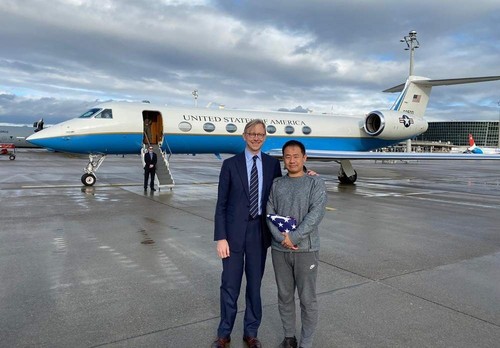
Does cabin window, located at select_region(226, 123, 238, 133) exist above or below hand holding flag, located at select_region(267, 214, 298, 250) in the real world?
above

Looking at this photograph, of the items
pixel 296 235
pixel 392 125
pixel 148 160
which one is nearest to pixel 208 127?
pixel 148 160

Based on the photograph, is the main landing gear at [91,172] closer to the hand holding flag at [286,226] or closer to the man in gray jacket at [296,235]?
the man in gray jacket at [296,235]

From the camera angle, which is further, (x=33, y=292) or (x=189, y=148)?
(x=189, y=148)

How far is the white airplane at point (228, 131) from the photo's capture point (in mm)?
14008

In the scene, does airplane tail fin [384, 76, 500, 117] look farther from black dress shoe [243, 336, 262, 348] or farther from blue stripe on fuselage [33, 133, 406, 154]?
black dress shoe [243, 336, 262, 348]

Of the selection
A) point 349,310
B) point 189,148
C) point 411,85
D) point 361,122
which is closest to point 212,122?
point 189,148

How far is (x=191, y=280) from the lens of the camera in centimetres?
464

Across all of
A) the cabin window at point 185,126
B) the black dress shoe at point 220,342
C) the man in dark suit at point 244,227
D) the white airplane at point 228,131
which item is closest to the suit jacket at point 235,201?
the man in dark suit at point 244,227

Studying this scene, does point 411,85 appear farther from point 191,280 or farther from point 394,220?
point 191,280

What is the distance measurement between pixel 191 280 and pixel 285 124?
13.8m

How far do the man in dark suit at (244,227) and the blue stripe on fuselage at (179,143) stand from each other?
475 inches

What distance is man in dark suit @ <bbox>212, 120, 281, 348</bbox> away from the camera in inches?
124

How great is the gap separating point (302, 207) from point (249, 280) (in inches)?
31.5

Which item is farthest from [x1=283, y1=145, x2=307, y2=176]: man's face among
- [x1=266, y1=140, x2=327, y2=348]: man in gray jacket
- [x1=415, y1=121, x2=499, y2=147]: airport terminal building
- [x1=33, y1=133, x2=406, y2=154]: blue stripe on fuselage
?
[x1=415, y1=121, x2=499, y2=147]: airport terminal building
